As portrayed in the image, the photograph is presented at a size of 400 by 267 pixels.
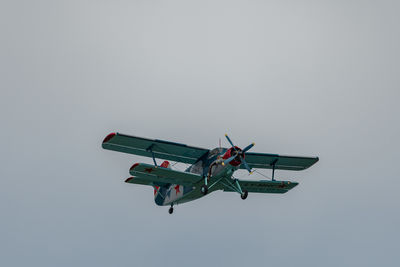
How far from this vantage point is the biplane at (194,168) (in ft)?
120

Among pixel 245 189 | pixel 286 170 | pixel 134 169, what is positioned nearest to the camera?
pixel 134 169

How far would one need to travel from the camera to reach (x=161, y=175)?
3731cm

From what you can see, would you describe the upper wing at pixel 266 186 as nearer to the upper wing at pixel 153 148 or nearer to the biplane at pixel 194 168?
the biplane at pixel 194 168

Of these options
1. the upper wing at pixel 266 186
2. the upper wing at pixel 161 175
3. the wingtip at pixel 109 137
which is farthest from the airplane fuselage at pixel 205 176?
the wingtip at pixel 109 137

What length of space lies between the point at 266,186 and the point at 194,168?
17.0 feet

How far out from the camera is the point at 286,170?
43469 millimetres

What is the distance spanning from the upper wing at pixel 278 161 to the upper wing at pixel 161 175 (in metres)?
4.61

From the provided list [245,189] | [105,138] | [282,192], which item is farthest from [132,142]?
[282,192]

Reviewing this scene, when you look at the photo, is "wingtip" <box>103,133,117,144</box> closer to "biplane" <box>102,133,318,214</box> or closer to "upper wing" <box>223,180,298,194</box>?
"biplane" <box>102,133,318,214</box>

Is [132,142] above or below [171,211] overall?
above

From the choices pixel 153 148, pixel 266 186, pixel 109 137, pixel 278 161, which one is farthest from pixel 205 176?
pixel 278 161

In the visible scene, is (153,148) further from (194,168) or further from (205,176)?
(205,176)

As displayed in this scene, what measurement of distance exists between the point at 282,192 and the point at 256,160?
291 centimetres

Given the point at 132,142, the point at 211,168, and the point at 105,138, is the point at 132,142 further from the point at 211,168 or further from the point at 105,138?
the point at 211,168
